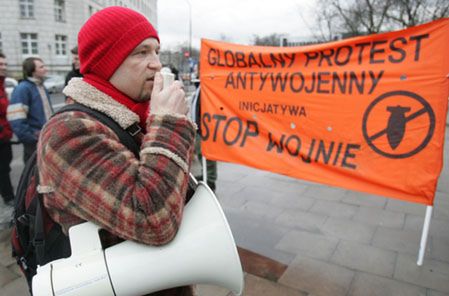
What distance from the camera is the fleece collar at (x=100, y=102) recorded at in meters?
1.11

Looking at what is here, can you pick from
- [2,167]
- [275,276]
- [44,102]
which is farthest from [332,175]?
[2,167]

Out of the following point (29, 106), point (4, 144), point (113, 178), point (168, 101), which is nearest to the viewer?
point (113, 178)

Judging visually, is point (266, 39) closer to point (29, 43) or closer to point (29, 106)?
point (29, 43)

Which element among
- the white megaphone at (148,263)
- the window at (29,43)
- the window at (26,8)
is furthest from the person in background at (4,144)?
the window at (26,8)

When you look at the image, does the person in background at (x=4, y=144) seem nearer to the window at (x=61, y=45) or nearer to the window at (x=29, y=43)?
the window at (x=29, y=43)

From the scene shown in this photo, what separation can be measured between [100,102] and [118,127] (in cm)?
10

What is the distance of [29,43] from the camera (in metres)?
37.3

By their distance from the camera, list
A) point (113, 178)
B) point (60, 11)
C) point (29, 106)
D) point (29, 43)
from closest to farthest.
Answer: point (113, 178) → point (29, 106) → point (29, 43) → point (60, 11)

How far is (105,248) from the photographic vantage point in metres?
1.04

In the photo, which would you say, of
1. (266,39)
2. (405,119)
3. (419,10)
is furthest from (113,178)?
(266,39)

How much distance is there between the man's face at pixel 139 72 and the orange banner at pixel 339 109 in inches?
94.1

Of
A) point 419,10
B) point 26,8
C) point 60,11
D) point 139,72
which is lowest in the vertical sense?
point 139,72

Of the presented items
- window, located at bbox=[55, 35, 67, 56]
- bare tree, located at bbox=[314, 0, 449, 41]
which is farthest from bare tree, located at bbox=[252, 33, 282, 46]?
window, located at bbox=[55, 35, 67, 56]

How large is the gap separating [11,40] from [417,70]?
42254 mm
